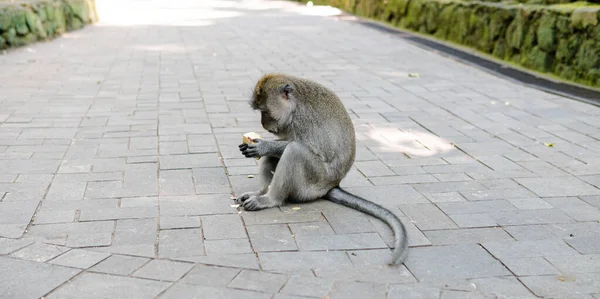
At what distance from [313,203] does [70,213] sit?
5.16ft

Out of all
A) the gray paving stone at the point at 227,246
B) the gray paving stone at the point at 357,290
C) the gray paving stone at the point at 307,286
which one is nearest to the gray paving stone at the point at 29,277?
the gray paving stone at the point at 227,246

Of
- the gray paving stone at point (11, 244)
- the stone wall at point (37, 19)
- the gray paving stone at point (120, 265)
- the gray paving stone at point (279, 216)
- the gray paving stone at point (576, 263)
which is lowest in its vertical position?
the stone wall at point (37, 19)

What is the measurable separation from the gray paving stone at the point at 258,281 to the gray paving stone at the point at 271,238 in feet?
1.03

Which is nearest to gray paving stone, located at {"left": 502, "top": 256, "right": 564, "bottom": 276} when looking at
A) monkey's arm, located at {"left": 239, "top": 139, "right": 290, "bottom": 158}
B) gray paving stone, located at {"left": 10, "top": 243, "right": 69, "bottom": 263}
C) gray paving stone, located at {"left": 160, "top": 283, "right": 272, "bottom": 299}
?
gray paving stone, located at {"left": 160, "top": 283, "right": 272, "bottom": 299}

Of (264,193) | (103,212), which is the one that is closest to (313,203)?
(264,193)

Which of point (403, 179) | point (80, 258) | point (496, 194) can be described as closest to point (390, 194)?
point (403, 179)

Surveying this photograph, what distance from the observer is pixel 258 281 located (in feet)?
11.2

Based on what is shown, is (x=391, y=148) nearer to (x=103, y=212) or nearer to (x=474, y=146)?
(x=474, y=146)

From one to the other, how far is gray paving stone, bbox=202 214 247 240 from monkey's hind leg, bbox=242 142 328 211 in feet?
0.59

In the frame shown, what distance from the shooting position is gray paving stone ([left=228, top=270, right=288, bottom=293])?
335 centimetres

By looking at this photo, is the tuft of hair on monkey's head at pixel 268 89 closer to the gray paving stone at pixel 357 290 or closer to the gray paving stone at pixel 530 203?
the gray paving stone at pixel 357 290

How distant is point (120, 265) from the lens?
3.56 meters

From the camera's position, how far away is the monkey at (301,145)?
4148 mm

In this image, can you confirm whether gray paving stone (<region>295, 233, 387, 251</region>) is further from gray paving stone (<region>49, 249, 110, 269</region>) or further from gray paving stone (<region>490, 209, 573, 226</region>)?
gray paving stone (<region>49, 249, 110, 269</region>)
